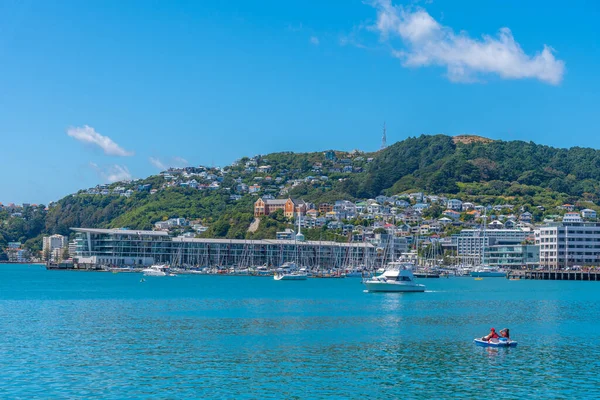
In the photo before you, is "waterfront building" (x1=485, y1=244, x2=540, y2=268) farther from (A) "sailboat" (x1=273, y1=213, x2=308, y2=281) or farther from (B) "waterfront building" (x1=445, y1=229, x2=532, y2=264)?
(A) "sailboat" (x1=273, y1=213, x2=308, y2=281)

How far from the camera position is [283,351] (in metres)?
38.0

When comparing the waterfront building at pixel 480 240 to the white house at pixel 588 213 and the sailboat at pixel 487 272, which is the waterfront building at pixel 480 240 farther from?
the white house at pixel 588 213

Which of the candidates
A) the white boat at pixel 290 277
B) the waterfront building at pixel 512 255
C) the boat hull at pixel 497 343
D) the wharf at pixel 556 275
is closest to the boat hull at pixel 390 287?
the white boat at pixel 290 277

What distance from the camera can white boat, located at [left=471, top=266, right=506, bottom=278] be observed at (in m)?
151

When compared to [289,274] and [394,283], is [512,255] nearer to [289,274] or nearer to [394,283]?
[289,274]

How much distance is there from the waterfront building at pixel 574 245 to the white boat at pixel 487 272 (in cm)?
843

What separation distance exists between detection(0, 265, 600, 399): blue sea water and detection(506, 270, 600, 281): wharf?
73428 mm

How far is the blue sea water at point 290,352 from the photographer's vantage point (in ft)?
97.0

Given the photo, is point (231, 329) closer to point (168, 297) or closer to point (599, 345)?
point (599, 345)

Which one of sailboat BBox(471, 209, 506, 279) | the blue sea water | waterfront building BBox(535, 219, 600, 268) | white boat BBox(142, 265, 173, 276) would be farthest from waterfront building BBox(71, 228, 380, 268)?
the blue sea water

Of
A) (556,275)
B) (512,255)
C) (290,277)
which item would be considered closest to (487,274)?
(512,255)

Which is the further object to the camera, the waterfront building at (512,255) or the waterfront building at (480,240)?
the waterfront building at (480,240)

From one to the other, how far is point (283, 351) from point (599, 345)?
647 inches

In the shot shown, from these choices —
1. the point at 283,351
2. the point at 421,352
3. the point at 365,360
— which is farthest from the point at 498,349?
the point at 283,351
